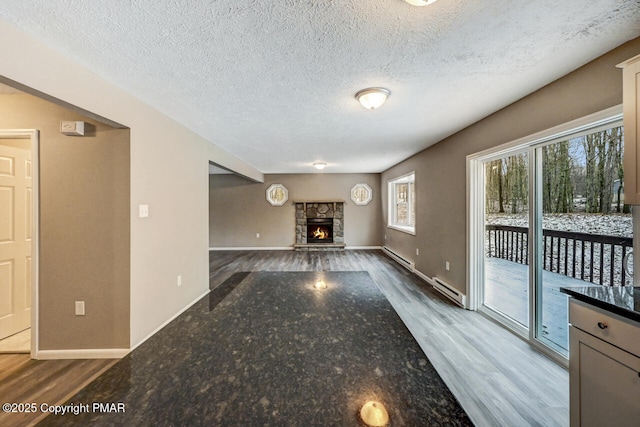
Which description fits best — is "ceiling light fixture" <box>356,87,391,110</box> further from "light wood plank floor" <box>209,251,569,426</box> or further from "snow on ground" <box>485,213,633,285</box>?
"light wood plank floor" <box>209,251,569,426</box>

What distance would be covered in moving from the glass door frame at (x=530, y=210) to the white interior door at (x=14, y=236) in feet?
15.6

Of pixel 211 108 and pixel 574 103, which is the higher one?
pixel 211 108

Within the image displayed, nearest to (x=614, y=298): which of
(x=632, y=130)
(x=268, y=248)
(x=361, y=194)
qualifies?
(x=632, y=130)

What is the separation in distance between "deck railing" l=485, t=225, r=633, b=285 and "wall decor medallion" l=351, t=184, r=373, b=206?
474cm

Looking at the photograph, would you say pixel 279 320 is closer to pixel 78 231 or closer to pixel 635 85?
pixel 635 85

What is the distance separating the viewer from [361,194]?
299 inches

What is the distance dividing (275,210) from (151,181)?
5.14 m

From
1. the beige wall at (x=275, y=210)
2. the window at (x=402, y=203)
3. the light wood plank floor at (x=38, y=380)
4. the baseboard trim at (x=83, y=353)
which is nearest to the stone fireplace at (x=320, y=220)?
the beige wall at (x=275, y=210)

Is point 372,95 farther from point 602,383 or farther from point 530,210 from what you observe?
point 602,383

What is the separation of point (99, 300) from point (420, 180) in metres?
4.66

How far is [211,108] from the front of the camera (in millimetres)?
2564

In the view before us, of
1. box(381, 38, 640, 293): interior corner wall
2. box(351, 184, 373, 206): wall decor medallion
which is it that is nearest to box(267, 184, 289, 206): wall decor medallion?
box(351, 184, 373, 206): wall decor medallion

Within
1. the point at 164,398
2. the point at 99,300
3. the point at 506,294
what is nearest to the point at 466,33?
the point at 164,398

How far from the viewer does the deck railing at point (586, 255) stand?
6.21 ft
